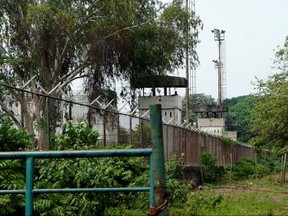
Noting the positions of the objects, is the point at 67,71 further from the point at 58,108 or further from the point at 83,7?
the point at 58,108

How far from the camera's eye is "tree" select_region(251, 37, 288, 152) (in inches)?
1044

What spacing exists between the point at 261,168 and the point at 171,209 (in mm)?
29737

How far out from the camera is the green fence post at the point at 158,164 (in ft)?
11.5

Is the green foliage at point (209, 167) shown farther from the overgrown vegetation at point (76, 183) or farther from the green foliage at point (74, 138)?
the overgrown vegetation at point (76, 183)

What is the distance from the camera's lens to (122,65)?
32.0 meters

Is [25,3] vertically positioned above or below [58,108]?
above

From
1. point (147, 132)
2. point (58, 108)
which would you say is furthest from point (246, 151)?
point (58, 108)

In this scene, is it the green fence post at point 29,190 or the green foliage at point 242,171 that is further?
the green foliage at point 242,171

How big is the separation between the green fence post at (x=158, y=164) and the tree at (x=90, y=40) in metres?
23.8

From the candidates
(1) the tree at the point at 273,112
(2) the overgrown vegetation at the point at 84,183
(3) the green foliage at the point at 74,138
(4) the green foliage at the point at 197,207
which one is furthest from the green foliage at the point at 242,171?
(4) the green foliage at the point at 197,207

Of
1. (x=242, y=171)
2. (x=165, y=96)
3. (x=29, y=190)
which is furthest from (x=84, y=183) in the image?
(x=242, y=171)

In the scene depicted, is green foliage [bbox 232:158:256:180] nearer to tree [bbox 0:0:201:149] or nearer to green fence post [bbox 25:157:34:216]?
tree [bbox 0:0:201:149]

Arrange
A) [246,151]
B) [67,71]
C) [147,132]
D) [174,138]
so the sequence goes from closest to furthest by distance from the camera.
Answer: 1. [147,132]
2. [174,138]
3. [67,71]
4. [246,151]

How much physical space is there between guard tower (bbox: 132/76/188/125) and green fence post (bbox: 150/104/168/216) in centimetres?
2756
